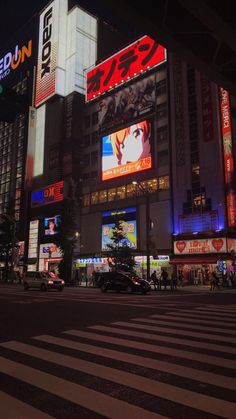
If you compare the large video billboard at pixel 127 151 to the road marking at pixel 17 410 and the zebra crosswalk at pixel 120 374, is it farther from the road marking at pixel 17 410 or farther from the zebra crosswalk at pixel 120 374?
the road marking at pixel 17 410

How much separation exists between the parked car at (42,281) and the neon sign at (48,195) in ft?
115

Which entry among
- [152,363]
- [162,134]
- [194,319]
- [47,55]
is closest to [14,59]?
[47,55]

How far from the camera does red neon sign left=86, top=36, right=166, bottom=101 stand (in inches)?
2190

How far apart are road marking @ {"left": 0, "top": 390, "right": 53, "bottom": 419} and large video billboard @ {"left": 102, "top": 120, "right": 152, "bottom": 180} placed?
48.3 metres

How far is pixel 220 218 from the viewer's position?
4116 centimetres

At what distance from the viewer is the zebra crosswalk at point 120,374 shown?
4531 mm

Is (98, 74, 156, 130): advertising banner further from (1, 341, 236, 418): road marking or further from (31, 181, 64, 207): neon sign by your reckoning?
(1, 341, 236, 418): road marking

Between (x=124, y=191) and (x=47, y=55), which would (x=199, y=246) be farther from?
(x=47, y=55)

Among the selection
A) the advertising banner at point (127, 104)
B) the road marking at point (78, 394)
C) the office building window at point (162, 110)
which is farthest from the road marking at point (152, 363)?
the advertising banner at point (127, 104)

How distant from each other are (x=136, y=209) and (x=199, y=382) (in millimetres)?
47067

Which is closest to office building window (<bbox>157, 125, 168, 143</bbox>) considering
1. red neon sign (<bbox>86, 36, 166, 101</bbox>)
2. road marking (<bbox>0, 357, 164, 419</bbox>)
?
red neon sign (<bbox>86, 36, 166, 101</bbox>)

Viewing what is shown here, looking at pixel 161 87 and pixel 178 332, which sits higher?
pixel 161 87

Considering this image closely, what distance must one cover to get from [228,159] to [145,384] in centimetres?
3909

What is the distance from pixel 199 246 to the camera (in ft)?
140
